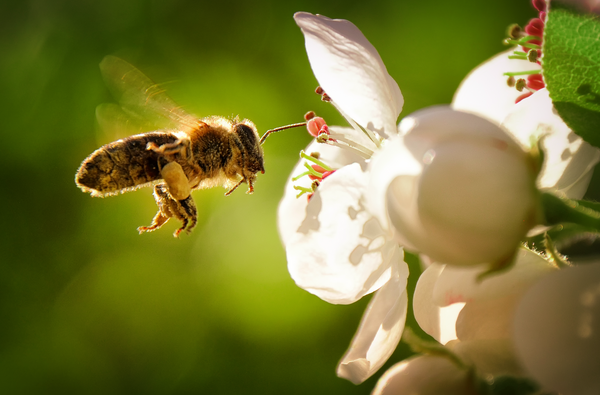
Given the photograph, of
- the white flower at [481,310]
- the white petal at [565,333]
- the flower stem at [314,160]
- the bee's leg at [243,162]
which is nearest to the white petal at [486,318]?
the white flower at [481,310]

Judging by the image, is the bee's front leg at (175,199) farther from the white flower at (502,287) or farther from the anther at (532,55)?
the anther at (532,55)

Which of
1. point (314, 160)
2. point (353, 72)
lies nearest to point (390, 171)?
point (353, 72)

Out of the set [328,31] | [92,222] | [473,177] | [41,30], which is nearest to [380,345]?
[473,177]

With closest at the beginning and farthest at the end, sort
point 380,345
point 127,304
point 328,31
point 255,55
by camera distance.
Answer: point 380,345 < point 328,31 < point 127,304 < point 255,55

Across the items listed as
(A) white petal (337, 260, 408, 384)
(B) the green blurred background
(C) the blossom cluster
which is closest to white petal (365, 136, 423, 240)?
(C) the blossom cluster

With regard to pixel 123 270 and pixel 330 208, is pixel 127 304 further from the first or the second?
pixel 330 208

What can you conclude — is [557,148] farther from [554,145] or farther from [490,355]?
[490,355]
